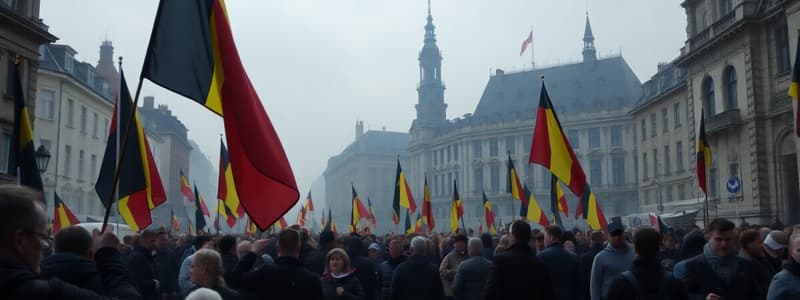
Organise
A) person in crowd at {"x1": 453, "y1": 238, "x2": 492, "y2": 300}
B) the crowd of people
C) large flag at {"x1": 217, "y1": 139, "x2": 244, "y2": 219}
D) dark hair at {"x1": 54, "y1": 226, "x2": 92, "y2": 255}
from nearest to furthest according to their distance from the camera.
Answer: the crowd of people, dark hair at {"x1": 54, "y1": 226, "x2": 92, "y2": 255}, person in crowd at {"x1": 453, "y1": 238, "x2": 492, "y2": 300}, large flag at {"x1": 217, "y1": 139, "x2": 244, "y2": 219}

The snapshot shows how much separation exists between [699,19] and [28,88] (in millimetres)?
31393

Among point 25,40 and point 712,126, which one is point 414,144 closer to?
point 712,126

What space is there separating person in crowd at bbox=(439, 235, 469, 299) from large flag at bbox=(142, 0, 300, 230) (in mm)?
4496

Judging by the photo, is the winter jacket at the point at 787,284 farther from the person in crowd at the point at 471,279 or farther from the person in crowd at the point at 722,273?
the person in crowd at the point at 471,279

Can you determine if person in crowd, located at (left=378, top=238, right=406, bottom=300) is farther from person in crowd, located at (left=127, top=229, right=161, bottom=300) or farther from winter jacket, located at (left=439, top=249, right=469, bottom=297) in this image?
person in crowd, located at (left=127, top=229, right=161, bottom=300)

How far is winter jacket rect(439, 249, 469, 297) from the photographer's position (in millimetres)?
10508

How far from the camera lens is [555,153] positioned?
14.1 meters

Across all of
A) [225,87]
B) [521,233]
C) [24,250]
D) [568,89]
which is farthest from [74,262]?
[568,89]

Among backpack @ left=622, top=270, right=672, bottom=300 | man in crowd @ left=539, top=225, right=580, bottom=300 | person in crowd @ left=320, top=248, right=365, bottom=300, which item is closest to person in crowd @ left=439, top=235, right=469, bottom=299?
man in crowd @ left=539, top=225, right=580, bottom=300

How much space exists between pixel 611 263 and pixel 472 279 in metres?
2.19

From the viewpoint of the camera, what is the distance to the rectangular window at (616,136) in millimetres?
86188

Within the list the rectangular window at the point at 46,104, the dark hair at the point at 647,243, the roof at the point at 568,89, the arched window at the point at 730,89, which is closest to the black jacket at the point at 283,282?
the dark hair at the point at 647,243

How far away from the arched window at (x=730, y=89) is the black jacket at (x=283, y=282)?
32.4 m

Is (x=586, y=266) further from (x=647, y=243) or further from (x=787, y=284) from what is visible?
(x=787, y=284)
